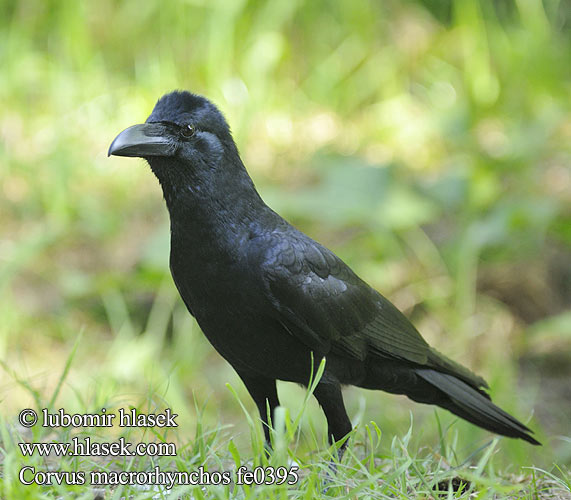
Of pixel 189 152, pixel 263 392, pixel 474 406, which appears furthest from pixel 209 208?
pixel 474 406

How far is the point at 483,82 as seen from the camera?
21.3 feet

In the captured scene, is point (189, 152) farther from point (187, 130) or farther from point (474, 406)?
point (474, 406)

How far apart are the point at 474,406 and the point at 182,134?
1531 mm

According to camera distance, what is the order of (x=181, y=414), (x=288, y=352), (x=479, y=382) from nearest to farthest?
(x=288, y=352) → (x=479, y=382) → (x=181, y=414)

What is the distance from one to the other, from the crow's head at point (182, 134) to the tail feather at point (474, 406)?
117 centimetres

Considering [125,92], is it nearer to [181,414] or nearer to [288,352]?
[181,414]

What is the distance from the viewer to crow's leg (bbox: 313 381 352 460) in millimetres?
2512

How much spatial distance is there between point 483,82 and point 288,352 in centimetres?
480

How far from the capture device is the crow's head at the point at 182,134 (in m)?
2.36

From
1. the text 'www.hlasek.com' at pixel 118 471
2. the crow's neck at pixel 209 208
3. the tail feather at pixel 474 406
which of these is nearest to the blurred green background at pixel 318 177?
the tail feather at pixel 474 406

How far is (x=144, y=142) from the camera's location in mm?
2340

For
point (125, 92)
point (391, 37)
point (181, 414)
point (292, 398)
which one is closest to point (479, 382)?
point (292, 398)

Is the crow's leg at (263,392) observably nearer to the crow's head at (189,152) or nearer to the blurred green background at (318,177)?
the crow's head at (189,152)

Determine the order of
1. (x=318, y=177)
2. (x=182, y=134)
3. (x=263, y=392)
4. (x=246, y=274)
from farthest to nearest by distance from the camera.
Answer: (x=318, y=177)
(x=263, y=392)
(x=182, y=134)
(x=246, y=274)
